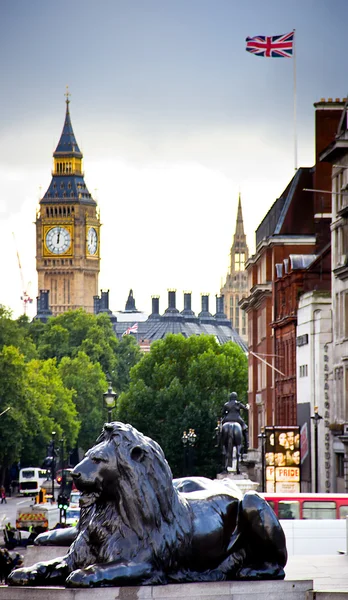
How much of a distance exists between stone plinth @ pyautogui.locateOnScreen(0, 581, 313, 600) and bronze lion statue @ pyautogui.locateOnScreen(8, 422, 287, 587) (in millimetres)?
101

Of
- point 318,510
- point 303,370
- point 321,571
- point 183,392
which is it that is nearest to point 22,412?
point 183,392

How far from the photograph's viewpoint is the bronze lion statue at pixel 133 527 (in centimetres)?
1508

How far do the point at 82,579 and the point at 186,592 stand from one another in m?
0.95

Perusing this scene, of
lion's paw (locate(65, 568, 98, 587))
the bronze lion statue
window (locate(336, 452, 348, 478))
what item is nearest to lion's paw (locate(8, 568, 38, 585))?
the bronze lion statue

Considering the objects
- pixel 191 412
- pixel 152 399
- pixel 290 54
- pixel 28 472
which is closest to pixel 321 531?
pixel 290 54

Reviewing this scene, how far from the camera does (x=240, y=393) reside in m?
136

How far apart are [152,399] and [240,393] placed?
1436 centimetres

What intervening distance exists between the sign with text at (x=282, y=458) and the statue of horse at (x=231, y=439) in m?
10.1

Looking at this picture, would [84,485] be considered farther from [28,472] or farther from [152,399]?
[28,472]

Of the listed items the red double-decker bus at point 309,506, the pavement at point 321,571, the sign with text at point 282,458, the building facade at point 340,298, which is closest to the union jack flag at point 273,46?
the building facade at point 340,298

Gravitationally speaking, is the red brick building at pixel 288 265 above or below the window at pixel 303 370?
above

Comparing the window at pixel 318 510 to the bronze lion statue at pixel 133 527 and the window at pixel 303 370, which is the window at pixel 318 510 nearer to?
the bronze lion statue at pixel 133 527

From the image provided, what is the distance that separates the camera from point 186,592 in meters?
15.3

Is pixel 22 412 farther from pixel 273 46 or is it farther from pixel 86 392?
pixel 86 392
